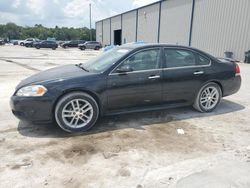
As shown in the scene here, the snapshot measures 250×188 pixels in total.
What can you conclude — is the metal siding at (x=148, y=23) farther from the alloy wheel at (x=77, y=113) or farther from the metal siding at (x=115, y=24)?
the alloy wheel at (x=77, y=113)

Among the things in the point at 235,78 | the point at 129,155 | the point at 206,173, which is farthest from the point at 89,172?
the point at 235,78

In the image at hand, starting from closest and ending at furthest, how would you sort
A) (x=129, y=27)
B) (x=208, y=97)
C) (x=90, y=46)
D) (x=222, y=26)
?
(x=208, y=97), (x=222, y=26), (x=129, y=27), (x=90, y=46)

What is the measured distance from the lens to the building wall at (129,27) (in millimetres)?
38469

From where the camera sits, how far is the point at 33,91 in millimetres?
4047

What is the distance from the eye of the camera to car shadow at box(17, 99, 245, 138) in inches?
167

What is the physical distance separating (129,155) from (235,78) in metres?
3.52

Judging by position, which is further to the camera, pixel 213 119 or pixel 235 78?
pixel 235 78

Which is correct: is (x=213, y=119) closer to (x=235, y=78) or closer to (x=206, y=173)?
(x=235, y=78)

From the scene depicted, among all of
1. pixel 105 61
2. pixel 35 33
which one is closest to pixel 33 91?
pixel 105 61

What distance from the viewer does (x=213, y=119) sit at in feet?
16.4

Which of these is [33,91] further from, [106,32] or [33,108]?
[106,32]

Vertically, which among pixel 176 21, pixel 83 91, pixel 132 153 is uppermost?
pixel 176 21

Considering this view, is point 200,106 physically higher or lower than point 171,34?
lower

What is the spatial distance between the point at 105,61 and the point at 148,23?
29946 mm
